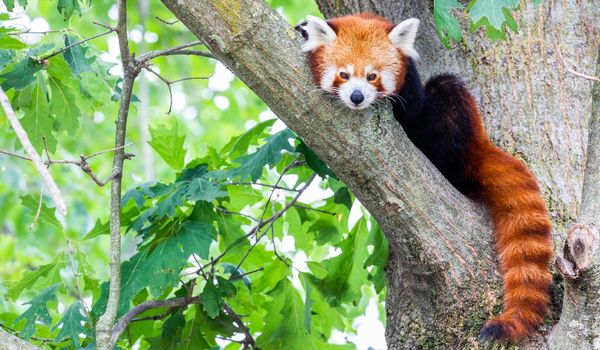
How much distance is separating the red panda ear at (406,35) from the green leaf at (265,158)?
0.68 meters

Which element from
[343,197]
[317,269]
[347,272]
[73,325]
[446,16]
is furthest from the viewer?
[317,269]

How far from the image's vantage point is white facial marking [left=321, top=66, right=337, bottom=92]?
2961 millimetres

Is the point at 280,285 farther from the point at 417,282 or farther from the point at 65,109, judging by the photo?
the point at 65,109

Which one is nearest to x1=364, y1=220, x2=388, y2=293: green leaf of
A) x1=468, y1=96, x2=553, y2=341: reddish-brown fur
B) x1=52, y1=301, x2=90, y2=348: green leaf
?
x1=468, y1=96, x2=553, y2=341: reddish-brown fur

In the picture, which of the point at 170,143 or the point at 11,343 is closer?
the point at 11,343

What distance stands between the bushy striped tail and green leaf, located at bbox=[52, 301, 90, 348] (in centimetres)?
159

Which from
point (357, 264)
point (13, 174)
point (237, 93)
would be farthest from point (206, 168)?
point (237, 93)

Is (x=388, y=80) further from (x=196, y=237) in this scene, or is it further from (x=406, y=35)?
(x=196, y=237)

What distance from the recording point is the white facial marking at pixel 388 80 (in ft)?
11.9

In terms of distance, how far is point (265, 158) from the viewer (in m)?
3.40

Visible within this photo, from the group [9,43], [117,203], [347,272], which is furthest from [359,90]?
[9,43]

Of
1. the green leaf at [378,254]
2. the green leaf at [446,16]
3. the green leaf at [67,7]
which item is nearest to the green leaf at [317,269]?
the green leaf at [378,254]

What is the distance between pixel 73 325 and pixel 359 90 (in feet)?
4.96

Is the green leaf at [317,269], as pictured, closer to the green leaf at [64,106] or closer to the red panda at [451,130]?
the red panda at [451,130]
